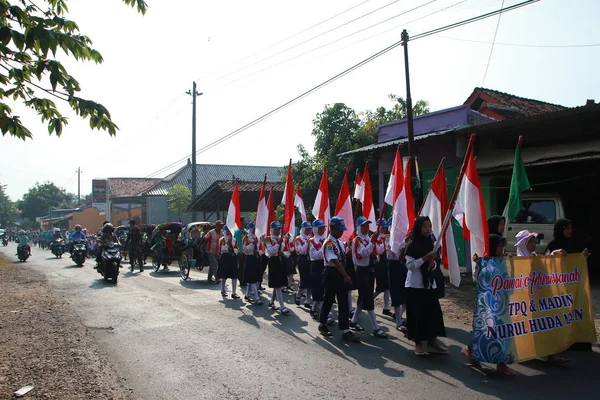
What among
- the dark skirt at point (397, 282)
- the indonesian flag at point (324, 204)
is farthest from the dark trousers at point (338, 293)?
the indonesian flag at point (324, 204)

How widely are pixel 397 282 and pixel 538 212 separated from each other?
554cm

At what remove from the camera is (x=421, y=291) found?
6539mm

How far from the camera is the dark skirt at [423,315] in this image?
6.47 metres

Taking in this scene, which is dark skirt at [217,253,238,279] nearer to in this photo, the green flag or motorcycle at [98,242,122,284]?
motorcycle at [98,242,122,284]

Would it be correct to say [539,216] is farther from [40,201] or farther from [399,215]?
[40,201]

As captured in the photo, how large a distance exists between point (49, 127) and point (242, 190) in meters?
19.2

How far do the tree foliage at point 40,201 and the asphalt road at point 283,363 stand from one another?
84746 mm

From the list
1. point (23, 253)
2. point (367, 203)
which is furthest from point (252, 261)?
point (23, 253)

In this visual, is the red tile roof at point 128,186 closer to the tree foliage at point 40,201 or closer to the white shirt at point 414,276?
the tree foliage at point 40,201

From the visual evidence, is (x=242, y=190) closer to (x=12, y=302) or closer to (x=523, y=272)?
(x=12, y=302)

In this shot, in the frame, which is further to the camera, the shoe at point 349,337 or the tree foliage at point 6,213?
the tree foliage at point 6,213

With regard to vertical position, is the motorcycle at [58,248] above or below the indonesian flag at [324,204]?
below

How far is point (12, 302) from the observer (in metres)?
11.8

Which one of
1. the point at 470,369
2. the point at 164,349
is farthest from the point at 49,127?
the point at 470,369
